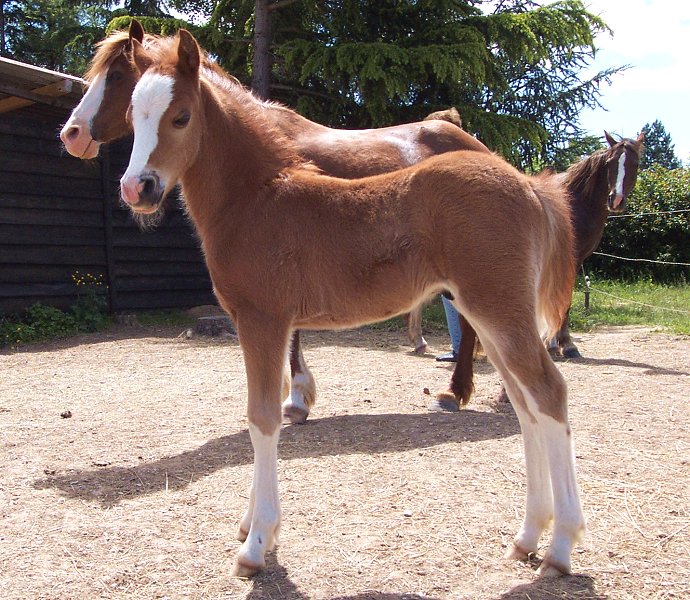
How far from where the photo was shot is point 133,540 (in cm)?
298

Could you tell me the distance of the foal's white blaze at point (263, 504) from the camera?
104 inches

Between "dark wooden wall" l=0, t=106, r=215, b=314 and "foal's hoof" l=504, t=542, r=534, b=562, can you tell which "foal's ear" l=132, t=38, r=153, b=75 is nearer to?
"foal's hoof" l=504, t=542, r=534, b=562

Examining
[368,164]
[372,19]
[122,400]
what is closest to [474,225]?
[368,164]

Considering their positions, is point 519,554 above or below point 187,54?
Answer: below

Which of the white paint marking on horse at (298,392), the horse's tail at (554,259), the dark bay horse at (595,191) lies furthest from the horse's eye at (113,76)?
the dark bay horse at (595,191)

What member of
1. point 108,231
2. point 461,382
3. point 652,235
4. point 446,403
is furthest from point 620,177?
point 652,235

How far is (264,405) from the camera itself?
2.72 m

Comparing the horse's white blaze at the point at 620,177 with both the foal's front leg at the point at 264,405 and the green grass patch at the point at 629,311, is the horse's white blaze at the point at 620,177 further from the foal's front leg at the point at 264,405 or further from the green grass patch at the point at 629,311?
the foal's front leg at the point at 264,405

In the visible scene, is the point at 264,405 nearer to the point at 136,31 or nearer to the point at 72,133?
the point at 136,31

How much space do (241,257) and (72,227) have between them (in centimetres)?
872

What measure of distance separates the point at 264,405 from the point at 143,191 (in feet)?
3.23

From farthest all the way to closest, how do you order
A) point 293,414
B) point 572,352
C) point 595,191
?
point 595,191 < point 572,352 < point 293,414

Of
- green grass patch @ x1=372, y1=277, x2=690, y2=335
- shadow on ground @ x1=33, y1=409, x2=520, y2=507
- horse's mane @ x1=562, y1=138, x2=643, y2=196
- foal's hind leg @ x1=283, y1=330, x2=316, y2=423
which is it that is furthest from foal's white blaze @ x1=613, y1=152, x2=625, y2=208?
foal's hind leg @ x1=283, y1=330, x2=316, y2=423

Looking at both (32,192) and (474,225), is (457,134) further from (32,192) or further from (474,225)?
(32,192)
